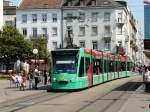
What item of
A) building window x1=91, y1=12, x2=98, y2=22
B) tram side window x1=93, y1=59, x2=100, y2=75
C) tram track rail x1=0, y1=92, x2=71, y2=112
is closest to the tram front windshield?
tram side window x1=93, y1=59, x2=100, y2=75

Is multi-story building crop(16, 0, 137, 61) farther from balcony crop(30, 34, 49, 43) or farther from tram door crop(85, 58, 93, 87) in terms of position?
tram door crop(85, 58, 93, 87)

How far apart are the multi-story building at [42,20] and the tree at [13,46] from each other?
2758 cm

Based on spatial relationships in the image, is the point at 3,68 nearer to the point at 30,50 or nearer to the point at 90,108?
the point at 30,50

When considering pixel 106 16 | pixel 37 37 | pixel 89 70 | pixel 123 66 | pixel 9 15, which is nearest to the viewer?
pixel 89 70

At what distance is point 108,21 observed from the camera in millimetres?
106125

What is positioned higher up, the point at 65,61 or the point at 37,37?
the point at 37,37

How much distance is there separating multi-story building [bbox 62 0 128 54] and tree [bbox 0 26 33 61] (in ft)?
92.8

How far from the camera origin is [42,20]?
351 ft

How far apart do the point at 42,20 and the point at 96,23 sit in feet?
36.5

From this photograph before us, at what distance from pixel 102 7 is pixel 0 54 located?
36.2m

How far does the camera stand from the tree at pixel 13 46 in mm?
73250

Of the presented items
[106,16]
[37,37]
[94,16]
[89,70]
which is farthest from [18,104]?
[94,16]

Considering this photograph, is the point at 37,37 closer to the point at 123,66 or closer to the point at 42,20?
the point at 42,20

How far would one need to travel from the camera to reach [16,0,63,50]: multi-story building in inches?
4198
